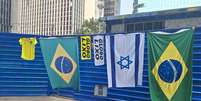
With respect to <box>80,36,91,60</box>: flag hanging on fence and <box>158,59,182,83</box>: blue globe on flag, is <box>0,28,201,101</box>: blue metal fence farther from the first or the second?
<box>158,59,182,83</box>: blue globe on flag

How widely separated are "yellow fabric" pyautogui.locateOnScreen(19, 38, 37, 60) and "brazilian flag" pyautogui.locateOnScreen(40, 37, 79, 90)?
1.74 feet

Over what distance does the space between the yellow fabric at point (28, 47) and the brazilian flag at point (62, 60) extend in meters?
0.53

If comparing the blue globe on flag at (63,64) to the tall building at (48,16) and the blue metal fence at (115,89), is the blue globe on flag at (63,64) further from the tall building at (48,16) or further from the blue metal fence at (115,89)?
→ the tall building at (48,16)

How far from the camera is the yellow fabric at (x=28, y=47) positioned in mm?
14469

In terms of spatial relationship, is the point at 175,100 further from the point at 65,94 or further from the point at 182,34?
the point at 65,94

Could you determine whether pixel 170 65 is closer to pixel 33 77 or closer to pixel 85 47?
pixel 85 47

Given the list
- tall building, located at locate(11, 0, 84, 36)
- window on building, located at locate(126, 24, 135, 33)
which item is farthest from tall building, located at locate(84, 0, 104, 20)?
window on building, located at locate(126, 24, 135, 33)

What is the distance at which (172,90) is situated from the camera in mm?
10062

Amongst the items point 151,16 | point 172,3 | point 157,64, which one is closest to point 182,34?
point 157,64

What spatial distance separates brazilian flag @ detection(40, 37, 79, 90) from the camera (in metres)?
13.8

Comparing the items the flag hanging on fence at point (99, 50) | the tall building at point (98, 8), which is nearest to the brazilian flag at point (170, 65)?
the flag hanging on fence at point (99, 50)

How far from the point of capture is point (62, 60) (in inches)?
548

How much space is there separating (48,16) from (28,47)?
115 meters

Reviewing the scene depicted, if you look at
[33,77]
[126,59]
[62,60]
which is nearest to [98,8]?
[33,77]
